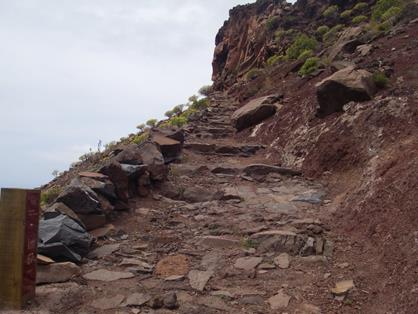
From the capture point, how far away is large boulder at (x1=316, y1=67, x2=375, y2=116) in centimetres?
994

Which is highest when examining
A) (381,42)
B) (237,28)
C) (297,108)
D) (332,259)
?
(237,28)

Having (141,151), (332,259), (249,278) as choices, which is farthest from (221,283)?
(141,151)

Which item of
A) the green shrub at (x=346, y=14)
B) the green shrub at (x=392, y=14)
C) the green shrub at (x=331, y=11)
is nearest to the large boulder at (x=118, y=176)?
the green shrub at (x=392, y=14)

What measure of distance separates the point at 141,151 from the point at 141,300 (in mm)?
5070

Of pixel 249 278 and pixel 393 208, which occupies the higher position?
pixel 393 208

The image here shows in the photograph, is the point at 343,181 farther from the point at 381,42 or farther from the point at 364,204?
the point at 381,42

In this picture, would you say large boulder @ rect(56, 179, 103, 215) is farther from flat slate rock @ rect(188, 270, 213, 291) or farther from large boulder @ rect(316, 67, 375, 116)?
large boulder @ rect(316, 67, 375, 116)

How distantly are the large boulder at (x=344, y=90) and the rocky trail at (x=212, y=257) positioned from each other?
94.5 inches

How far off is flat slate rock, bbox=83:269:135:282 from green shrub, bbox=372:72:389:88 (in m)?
7.54

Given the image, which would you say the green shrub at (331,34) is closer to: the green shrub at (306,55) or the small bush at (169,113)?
the green shrub at (306,55)

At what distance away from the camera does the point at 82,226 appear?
Answer: 6016 mm

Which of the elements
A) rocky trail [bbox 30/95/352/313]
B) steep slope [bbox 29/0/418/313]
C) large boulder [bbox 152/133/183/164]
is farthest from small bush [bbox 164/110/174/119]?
rocky trail [bbox 30/95/352/313]

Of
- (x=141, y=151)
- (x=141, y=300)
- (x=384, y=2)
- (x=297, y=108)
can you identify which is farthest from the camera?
(x=384, y=2)

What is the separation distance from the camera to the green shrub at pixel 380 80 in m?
9.96
